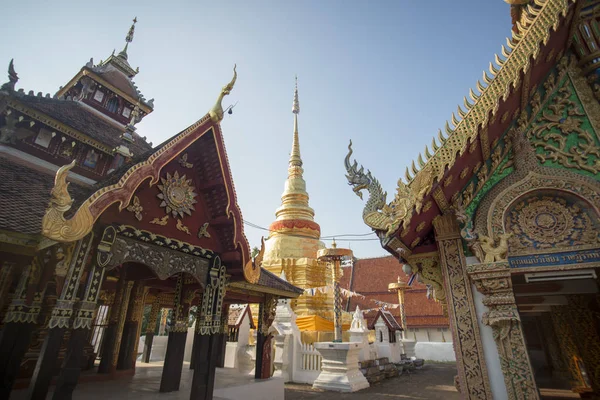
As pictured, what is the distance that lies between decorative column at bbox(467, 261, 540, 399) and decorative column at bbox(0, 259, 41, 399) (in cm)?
592

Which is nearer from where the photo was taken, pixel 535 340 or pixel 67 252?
pixel 67 252

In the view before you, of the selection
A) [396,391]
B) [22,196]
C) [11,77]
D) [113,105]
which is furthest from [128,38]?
[396,391]

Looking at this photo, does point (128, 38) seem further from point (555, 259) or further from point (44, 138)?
point (555, 259)

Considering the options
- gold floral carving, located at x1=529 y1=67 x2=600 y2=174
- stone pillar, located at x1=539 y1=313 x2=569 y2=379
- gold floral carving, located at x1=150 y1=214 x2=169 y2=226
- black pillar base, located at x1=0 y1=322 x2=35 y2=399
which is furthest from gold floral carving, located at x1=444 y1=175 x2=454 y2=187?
stone pillar, located at x1=539 y1=313 x2=569 y2=379

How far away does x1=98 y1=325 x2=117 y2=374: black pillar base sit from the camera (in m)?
8.21

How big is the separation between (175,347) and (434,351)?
2155 cm

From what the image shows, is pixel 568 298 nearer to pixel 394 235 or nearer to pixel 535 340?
pixel 394 235

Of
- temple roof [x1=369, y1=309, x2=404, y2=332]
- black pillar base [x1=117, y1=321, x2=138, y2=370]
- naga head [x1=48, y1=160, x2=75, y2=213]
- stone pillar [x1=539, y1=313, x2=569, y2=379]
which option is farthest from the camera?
temple roof [x1=369, y1=309, x2=404, y2=332]

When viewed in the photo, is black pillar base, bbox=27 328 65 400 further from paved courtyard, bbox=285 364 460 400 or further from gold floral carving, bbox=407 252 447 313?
paved courtyard, bbox=285 364 460 400

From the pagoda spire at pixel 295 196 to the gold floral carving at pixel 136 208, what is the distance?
1893 centimetres

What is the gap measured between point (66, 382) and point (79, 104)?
9705 millimetres

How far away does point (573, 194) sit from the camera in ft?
14.8

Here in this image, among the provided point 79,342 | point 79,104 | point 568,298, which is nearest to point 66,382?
point 79,342

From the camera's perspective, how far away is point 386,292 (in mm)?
28266
